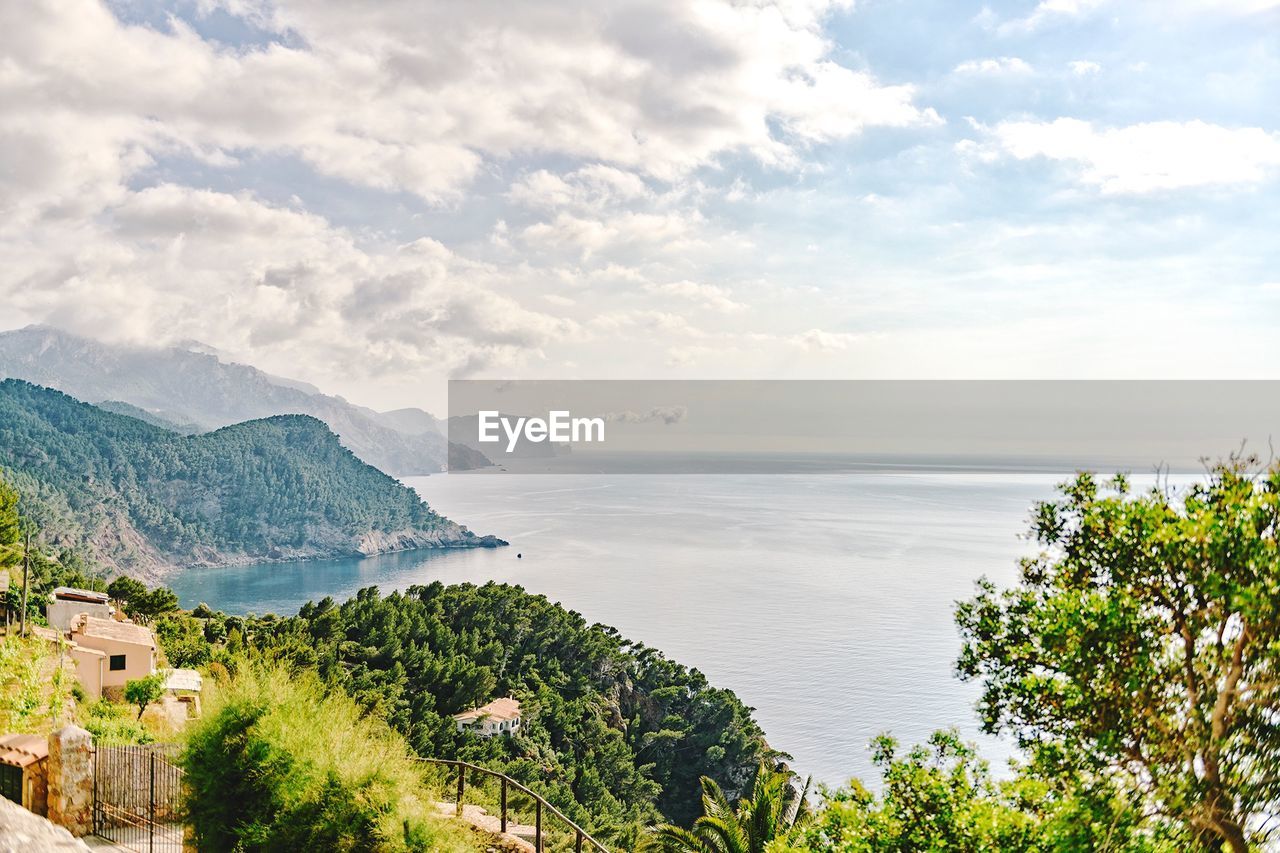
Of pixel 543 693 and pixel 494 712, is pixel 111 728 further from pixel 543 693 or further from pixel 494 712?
pixel 543 693

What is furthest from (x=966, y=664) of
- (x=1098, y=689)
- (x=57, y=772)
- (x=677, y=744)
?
(x=677, y=744)

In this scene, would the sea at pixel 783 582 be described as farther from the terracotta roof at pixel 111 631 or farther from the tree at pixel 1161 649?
the terracotta roof at pixel 111 631

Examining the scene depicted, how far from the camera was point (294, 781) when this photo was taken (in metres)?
6.68

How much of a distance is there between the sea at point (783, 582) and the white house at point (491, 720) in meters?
13.9

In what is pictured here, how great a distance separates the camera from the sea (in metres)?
41.8

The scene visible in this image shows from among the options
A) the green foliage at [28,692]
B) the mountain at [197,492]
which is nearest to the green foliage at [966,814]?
the green foliage at [28,692]

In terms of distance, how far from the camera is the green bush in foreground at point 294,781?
6.26m

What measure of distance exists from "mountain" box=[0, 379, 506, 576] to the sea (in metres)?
7.54

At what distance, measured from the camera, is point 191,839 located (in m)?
7.10

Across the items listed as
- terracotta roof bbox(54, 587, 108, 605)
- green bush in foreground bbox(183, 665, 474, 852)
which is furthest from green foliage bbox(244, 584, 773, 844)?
green bush in foreground bbox(183, 665, 474, 852)

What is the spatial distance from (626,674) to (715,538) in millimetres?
60918

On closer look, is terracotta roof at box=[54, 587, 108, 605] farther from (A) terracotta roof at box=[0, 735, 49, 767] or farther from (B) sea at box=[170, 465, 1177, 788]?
(B) sea at box=[170, 465, 1177, 788]

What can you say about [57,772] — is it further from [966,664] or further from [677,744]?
[677,744]

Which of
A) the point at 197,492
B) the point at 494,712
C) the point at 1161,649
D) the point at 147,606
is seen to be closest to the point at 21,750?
the point at 1161,649
